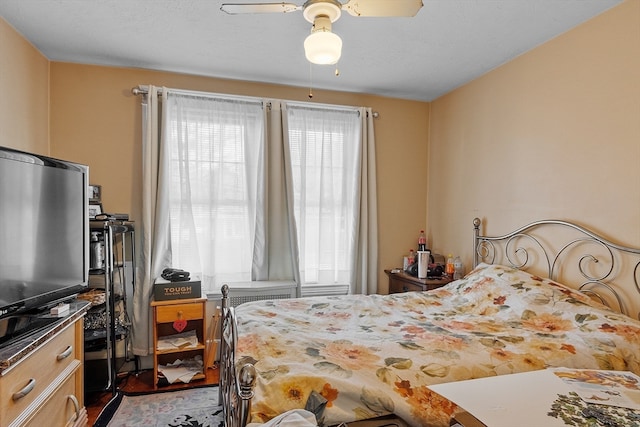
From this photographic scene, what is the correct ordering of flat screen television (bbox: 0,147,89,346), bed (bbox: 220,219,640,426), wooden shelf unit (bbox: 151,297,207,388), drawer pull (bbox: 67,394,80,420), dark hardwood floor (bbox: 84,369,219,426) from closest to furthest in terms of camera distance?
bed (bbox: 220,219,640,426) → flat screen television (bbox: 0,147,89,346) → drawer pull (bbox: 67,394,80,420) → dark hardwood floor (bbox: 84,369,219,426) → wooden shelf unit (bbox: 151,297,207,388)

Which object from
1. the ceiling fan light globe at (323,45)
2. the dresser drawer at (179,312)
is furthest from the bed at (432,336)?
the ceiling fan light globe at (323,45)

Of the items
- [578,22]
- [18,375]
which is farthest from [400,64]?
[18,375]

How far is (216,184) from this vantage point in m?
3.23

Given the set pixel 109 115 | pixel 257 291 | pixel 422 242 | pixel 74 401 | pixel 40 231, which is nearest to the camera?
pixel 40 231

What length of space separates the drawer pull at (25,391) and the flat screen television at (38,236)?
0.70 feet

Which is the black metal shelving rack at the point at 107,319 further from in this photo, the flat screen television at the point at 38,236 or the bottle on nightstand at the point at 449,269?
the bottle on nightstand at the point at 449,269

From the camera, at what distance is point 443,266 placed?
346 cm

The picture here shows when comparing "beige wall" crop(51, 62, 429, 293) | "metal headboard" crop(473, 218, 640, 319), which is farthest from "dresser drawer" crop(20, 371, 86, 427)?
"metal headboard" crop(473, 218, 640, 319)

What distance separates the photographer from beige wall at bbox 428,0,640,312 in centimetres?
203

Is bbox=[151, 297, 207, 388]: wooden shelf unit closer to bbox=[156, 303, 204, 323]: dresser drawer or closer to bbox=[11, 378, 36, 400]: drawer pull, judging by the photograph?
bbox=[156, 303, 204, 323]: dresser drawer

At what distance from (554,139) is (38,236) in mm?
3143

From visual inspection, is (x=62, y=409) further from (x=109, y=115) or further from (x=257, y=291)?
(x=109, y=115)

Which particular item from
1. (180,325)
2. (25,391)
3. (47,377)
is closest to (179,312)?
(180,325)

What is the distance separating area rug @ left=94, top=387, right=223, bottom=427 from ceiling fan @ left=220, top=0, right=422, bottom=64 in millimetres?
2256
